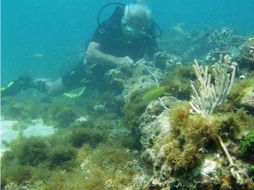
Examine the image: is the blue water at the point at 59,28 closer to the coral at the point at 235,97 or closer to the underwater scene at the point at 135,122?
the underwater scene at the point at 135,122

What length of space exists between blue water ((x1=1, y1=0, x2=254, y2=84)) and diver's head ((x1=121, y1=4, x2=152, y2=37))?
354 cm

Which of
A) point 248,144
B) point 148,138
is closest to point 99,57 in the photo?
point 148,138

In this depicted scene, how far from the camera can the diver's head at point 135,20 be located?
13.3 m

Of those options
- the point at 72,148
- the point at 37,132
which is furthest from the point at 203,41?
Result: the point at 72,148

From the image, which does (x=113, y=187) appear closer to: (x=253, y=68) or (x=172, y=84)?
(x=172, y=84)

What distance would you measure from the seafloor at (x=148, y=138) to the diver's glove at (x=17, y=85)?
3070 mm

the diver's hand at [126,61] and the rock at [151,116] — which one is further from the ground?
the diver's hand at [126,61]

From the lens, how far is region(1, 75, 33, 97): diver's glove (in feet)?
57.8

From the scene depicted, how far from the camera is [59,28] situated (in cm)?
8006

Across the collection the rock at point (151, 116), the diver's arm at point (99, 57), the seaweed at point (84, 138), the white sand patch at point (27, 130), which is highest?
the diver's arm at point (99, 57)

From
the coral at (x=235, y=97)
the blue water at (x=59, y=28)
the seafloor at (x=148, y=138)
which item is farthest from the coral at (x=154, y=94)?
the blue water at (x=59, y=28)

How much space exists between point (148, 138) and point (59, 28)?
77.5 metres

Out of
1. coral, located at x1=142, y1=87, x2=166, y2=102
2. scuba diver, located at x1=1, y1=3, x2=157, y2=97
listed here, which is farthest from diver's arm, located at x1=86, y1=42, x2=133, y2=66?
coral, located at x1=142, y1=87, x2=166, y2=102

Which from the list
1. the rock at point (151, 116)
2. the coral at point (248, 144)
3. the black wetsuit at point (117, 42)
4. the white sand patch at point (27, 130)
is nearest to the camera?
the coral at point (248, 144)
